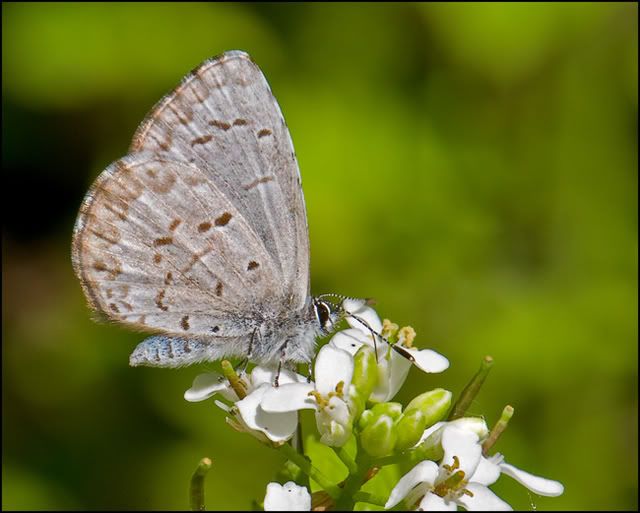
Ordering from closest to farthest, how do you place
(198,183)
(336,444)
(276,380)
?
1. (336,444)
2. (276,380)
3. (198,183)

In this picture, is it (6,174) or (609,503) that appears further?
(6,174)

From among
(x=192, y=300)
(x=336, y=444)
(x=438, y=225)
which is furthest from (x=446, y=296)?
(x=336, y=444)

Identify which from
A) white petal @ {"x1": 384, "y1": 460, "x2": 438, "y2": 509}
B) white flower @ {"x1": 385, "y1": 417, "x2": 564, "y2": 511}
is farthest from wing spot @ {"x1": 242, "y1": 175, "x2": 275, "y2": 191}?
white petal @ {"x1": 384, "y1": 460, "x2": 438, "y2": 509}

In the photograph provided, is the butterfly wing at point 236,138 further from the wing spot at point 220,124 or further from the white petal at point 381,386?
the white petal at point 381,386

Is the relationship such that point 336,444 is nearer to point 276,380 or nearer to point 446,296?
point 276,380

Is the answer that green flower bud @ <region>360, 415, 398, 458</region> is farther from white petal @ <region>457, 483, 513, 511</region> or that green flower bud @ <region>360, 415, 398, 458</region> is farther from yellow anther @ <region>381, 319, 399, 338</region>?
yellow anther @ <region>381, 319, 399, 338</region>

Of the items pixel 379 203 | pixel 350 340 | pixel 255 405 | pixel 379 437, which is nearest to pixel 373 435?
pixel 379 437

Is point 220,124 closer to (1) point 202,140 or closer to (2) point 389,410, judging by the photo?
(1) point 202,140
